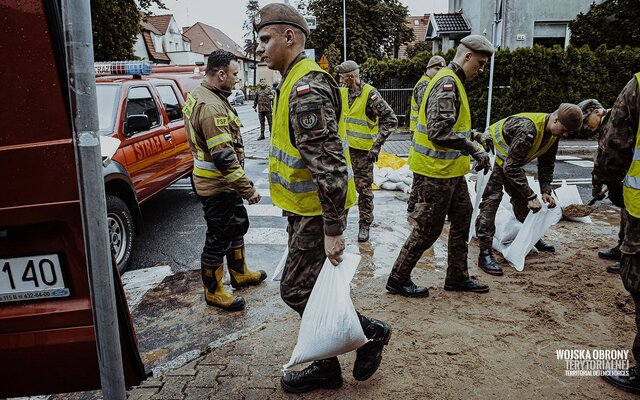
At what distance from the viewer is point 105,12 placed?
17734mm

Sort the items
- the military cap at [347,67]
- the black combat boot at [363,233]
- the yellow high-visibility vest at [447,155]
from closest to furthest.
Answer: the yellow high-visibility vest at [447,155], the black combat boot at [363,233], the military cap at [347,67]

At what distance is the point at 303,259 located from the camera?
2.64 m

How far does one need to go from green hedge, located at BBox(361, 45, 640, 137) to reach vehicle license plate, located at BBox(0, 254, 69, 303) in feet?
48.0

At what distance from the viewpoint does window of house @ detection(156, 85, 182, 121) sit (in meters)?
6.88

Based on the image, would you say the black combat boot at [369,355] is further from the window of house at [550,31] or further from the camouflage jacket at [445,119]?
the window of house at [550,31]

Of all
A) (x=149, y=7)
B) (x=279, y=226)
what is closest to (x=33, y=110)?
(x=279, y=226)

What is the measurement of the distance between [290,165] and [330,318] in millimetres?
837

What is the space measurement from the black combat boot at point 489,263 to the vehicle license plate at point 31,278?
3.87 meters

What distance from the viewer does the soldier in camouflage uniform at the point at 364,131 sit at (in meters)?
5.81

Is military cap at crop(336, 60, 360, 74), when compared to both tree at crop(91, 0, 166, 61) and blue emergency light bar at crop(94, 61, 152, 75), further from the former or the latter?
tree at crop(91, 0, 166, 61)

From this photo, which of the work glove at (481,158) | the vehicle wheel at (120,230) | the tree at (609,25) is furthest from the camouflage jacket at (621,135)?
the tree at (609,25)

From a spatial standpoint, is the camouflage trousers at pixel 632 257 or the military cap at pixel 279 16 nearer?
the military cap at pixel 279 16

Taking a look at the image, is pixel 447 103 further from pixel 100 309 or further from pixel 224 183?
Answer: pixel 100 309

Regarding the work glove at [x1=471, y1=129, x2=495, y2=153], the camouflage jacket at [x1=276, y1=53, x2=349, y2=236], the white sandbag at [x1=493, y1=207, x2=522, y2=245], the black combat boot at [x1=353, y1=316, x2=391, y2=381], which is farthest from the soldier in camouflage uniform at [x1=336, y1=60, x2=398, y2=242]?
the camouflage jacket at [x1=276, y1=53, x2=349, y2=236]
